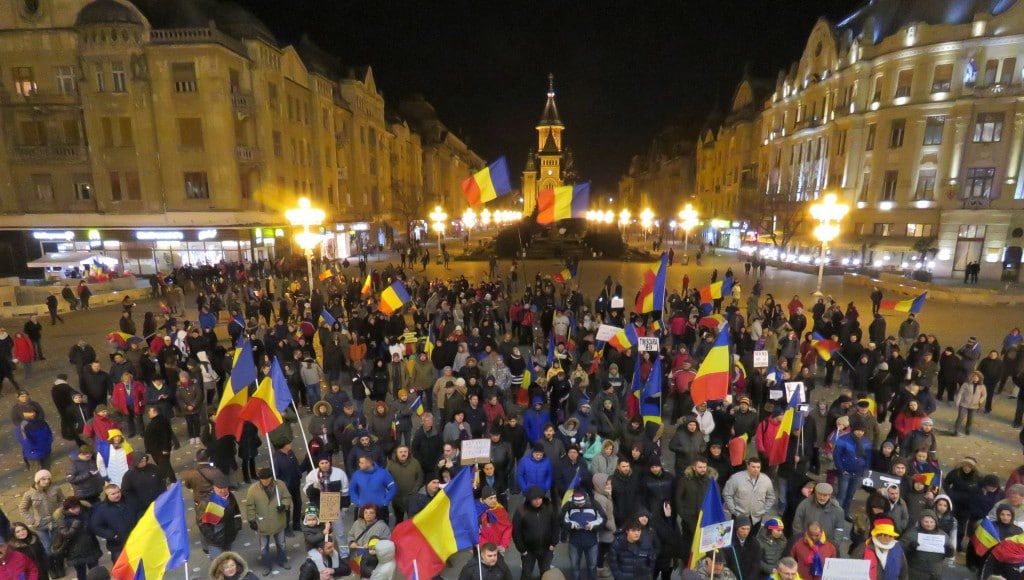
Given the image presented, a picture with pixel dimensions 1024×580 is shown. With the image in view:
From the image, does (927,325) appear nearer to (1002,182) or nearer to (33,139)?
(1002,182)

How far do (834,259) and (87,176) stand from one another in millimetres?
50854

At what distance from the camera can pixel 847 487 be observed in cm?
812

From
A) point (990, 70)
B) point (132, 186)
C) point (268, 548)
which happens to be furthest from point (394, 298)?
point (990, 70)

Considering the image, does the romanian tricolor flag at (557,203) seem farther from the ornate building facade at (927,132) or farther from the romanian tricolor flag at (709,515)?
the ornate building facade at (927,132)

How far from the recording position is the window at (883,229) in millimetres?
38625

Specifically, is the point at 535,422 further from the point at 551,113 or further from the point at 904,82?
the point at 551,113

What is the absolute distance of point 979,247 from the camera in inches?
1391

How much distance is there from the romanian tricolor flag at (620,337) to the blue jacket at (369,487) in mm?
6835

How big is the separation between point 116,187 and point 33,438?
30.6 metres

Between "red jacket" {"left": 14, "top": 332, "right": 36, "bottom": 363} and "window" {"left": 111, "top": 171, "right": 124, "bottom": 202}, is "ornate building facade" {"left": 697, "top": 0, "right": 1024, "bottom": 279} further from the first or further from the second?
"window" {"left": 111, "top": 171, "right": 124, "bottom": 202}

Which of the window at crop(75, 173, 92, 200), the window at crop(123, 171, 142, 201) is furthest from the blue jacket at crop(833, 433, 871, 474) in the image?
the window at crop(75, 173, 92, 200)

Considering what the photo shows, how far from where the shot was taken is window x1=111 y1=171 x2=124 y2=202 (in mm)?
33469

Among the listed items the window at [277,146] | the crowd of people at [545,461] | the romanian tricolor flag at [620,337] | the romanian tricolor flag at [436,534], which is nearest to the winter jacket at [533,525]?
the crowd of people at [545,461]

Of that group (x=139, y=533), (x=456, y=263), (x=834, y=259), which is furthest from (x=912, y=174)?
(x=139, y=533)
